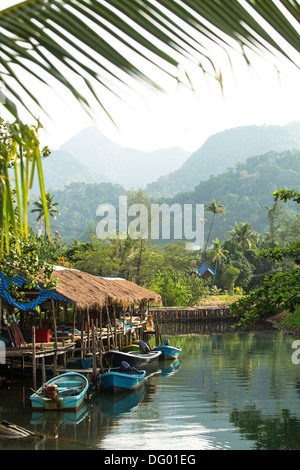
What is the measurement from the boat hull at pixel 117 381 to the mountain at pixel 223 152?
13979 cm

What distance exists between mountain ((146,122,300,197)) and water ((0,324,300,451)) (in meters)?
137

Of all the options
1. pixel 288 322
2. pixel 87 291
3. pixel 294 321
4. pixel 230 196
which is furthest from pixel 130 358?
pixel 230 196

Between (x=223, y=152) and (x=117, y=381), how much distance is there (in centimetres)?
17239

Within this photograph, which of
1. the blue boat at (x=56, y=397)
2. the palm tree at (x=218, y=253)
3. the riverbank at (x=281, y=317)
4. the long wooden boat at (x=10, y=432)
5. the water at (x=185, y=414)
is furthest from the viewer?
the palm tree at (x=218, y=253)

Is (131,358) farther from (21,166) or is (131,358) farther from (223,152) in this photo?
(223,152)

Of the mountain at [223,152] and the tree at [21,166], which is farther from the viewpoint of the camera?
the mountain at [223,152]

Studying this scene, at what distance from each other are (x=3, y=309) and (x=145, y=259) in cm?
2892

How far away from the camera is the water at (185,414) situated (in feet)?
34.7

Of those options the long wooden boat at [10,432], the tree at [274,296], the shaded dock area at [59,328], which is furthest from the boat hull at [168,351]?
the tree at [274,296]

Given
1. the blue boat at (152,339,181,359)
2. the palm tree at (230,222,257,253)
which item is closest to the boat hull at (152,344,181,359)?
the blue boat at (152,339,181,359)

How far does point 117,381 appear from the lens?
15.2 m

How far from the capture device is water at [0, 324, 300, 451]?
10.6 metres

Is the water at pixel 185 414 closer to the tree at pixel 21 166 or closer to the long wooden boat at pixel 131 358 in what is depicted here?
the long wooden boat at pixel 131 358
